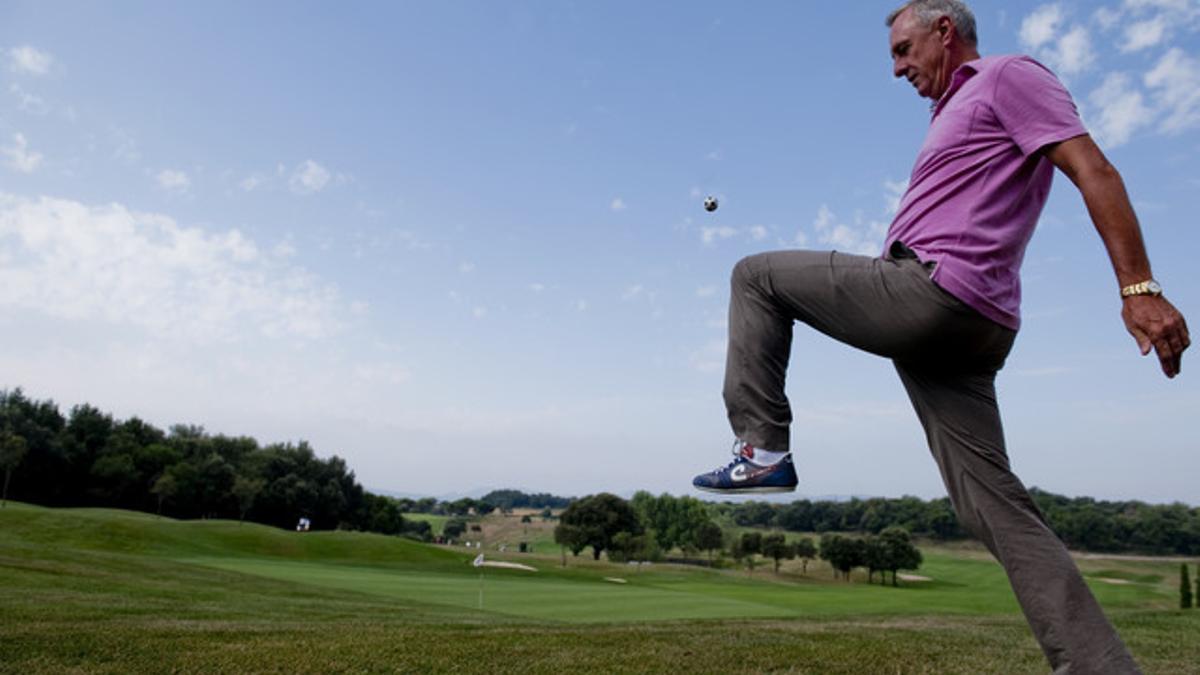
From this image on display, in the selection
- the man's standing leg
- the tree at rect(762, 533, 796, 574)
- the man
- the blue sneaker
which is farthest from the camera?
the tree at rect(762, 533, 796, 574)

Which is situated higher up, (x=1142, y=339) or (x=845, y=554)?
(x=1142, y=339)

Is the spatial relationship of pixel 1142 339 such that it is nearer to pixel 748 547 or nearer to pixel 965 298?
pixel 965 298

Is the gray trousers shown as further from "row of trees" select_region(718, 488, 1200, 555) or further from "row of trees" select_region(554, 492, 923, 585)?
"row of trees" select_region(554, 492, 923, 585)

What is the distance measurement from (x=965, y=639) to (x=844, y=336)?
5520 millimetres

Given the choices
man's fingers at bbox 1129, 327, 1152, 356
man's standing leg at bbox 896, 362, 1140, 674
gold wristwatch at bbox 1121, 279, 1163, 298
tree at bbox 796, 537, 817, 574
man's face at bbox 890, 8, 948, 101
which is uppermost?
man's face at bbox 890, 8, 948, 101

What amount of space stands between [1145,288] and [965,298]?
0.52 meters

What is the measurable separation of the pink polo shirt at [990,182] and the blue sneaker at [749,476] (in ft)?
2.92

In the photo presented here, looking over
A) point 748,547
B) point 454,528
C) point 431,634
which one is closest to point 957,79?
point 431,634

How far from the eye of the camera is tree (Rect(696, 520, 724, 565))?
99812 mm

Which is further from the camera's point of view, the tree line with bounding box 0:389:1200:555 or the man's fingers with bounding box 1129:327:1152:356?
the tree line with bounding box 0:389:1200:555

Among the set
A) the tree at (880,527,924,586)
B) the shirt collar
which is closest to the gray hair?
the shirt collar

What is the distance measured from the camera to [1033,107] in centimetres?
270

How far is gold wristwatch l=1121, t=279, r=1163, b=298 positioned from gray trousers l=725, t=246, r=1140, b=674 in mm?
428

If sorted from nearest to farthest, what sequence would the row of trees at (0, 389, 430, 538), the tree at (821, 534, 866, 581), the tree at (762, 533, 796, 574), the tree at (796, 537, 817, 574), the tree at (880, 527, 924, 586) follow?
1. the row of trees at (0, 389, 430, 538)
2. the tree at (880, 527, 924, 586)
3. the tree at (821, 534, 866, 581)
4. the tree at (762, 533, 796, 574)
5. the tree at (796, 537, 817, 574)
